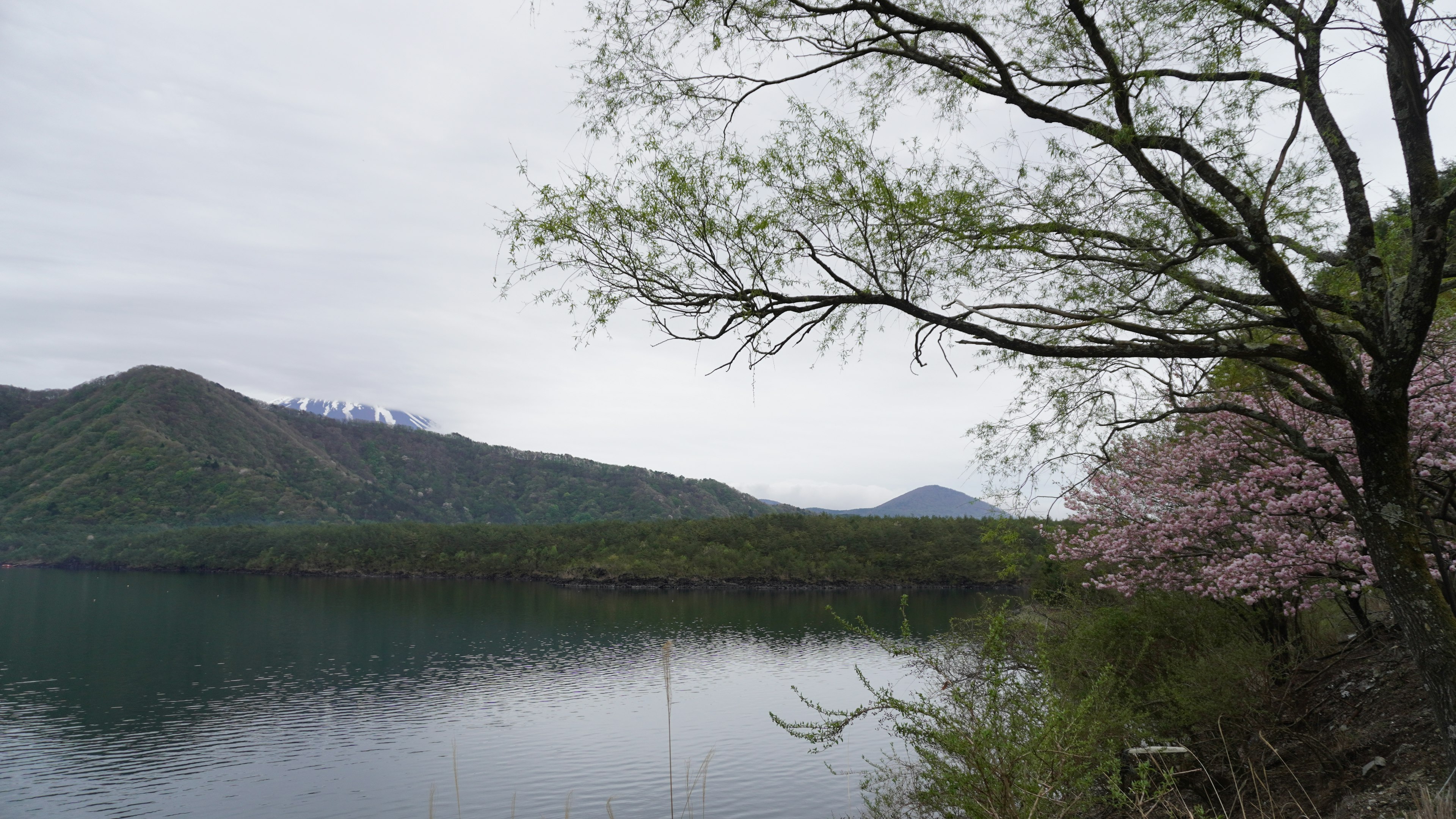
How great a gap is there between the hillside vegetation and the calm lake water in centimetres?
4398

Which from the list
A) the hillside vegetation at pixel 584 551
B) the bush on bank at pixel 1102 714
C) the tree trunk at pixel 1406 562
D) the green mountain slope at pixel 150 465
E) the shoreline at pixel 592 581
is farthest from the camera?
the green mountain slope at pixel 150 465

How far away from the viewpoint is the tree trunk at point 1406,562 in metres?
6.27

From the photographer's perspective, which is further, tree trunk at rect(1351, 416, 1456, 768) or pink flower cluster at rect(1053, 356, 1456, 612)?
pink flower cluster at rect(1053, 356, 1456, 612)

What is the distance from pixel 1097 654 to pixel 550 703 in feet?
87.9

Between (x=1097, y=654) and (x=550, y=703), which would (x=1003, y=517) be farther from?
(x=550, y=703)

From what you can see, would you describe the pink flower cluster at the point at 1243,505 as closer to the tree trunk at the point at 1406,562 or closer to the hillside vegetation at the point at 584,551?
the tree trunk at the point at 1406,562

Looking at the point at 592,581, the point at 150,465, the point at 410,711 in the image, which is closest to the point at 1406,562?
the point at 410,711

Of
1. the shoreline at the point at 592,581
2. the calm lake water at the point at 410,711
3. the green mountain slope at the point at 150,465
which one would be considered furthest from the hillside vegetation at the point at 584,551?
the calm lake water at the point at 410,711

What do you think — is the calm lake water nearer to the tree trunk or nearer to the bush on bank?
the bush on bank

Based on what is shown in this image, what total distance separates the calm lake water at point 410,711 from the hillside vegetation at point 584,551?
43983 mm

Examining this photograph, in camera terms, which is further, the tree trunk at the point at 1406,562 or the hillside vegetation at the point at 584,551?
the hillside vegetation at the point at 584,551

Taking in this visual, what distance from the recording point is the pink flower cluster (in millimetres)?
9188

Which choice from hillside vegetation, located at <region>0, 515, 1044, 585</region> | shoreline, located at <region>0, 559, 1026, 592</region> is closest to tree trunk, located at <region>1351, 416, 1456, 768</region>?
shoreline, located at <region>0, 559, 1026, 592</region>

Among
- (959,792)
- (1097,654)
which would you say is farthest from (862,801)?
(959,792)
